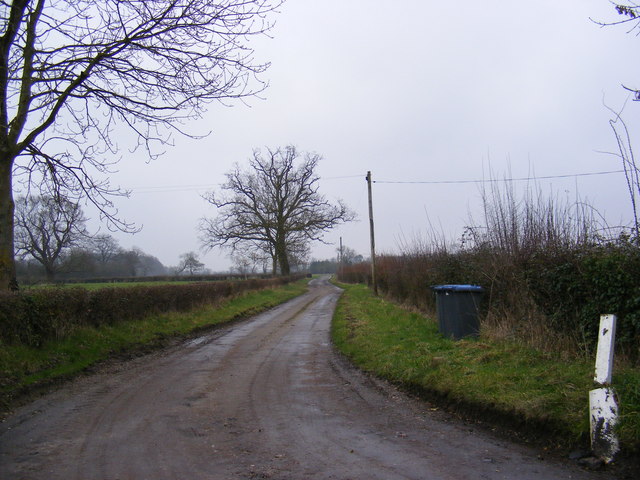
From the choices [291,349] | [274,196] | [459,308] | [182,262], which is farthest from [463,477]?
[182,262]

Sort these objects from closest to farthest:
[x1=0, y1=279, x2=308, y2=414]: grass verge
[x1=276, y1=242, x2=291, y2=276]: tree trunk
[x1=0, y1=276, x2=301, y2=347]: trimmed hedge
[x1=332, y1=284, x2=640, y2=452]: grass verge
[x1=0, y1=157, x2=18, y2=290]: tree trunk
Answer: [x1=332, y1=284, x2=640, y2=452]: grass verge < [x1=0, y1=279, x2=308, y2=414]: grass verge < [x1=0, y1=276, x2=301, y2=347]: trimmed hedge < [x1=0, y1=157, x2=18, y2=290]: tree trunk < [x1=276, y1=242, x2=291, y2=276]: tree trunk

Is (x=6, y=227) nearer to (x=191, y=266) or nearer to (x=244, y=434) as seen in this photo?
(x=244, y=434)

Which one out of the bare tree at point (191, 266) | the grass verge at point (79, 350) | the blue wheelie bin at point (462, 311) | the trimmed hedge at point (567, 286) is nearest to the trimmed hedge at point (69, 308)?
the grass verge at point (79, 350)

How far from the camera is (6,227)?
9977mm

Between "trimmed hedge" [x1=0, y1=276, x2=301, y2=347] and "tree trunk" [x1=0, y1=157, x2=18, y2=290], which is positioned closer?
"trimmed hedge" [x1=0, y1=276, x2=301, y2=347]

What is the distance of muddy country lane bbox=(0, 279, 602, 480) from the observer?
4117 mm

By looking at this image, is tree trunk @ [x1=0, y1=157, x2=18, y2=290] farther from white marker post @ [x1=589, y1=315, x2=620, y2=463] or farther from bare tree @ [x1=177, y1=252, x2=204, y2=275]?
bare tree @ [x1=177, y1=252, x2=204, y2=275]

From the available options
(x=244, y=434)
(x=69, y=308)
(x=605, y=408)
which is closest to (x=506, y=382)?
(x=605, y=408)

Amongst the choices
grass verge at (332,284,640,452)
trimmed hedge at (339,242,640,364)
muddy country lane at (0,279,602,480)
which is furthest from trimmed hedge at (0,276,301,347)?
trimmed hedge at (339,242,640,364)

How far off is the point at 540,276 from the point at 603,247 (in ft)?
3.68

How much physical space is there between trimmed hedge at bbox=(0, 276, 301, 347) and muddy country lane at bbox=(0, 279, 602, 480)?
5.37 feet

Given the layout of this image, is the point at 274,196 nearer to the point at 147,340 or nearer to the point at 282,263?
the point at 282,263

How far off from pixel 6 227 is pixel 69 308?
2.09 meters

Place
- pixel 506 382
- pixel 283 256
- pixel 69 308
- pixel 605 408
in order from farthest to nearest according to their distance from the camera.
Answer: pixel 283 256 < pixel 69 308 < pixel 506 382 < pixel 605 408
